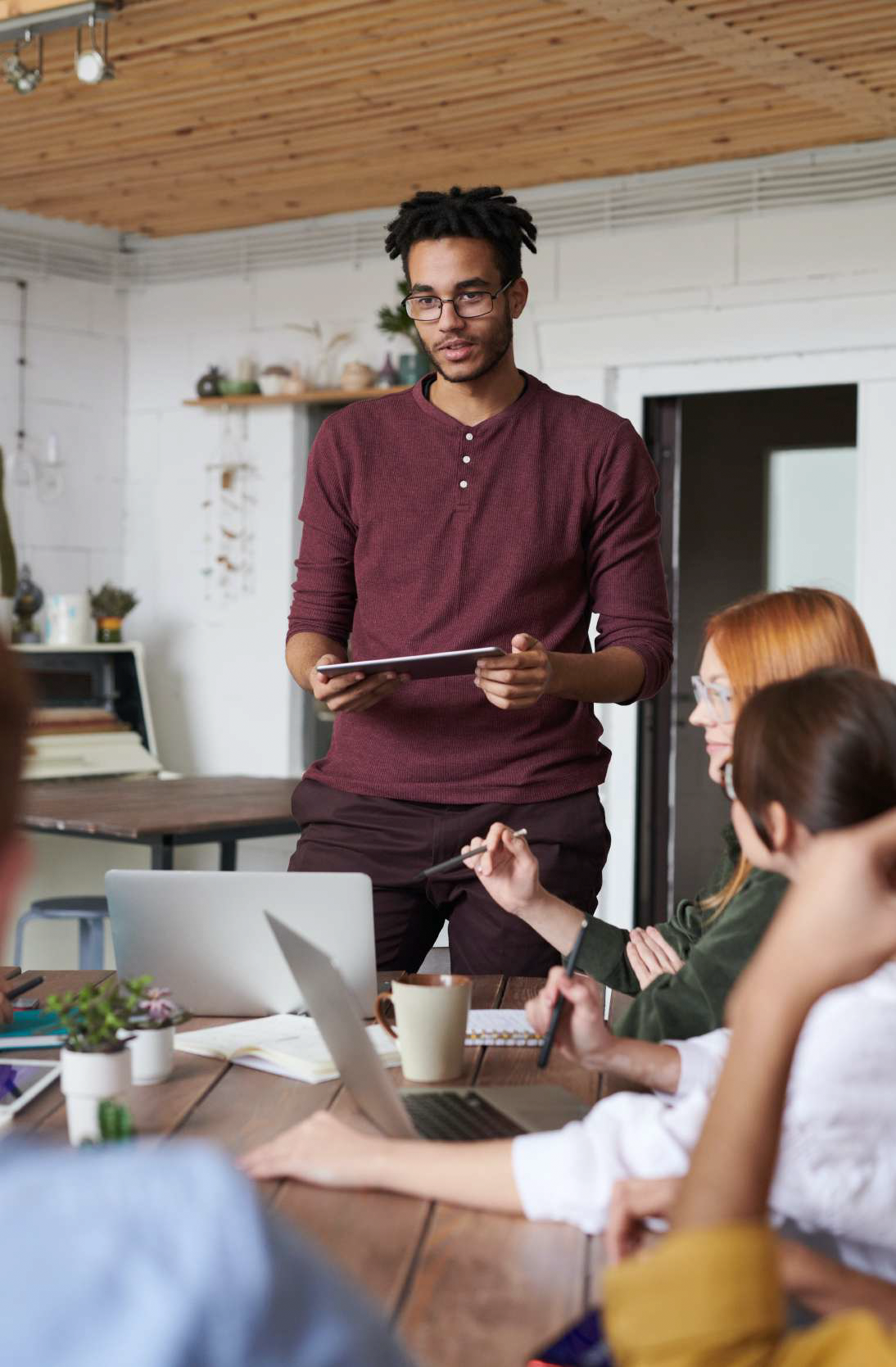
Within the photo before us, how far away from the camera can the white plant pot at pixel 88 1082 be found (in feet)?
4.24

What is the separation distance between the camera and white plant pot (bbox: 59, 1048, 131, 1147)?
129 cm

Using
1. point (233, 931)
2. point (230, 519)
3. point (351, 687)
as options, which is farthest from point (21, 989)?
point (230, 519)

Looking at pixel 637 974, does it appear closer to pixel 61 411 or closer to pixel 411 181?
pixel 411 181

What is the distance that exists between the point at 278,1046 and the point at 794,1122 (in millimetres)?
625

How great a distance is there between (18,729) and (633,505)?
1843 millimetres

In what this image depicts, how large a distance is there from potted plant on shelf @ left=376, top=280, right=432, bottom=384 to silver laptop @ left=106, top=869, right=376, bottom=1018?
13.0ft

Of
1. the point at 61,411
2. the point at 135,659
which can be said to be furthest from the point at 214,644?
the point at 61,411

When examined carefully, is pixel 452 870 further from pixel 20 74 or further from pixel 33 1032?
pixel 20 74

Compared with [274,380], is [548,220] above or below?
above

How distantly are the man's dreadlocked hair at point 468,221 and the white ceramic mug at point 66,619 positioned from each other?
367 cm

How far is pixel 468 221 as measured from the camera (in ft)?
7.36

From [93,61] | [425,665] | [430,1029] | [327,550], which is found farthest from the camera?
[93,61]

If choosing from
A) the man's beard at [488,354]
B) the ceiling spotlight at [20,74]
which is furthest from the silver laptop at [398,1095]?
the ceiling spotlight at [20,74]

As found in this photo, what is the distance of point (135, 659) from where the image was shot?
5852mm
